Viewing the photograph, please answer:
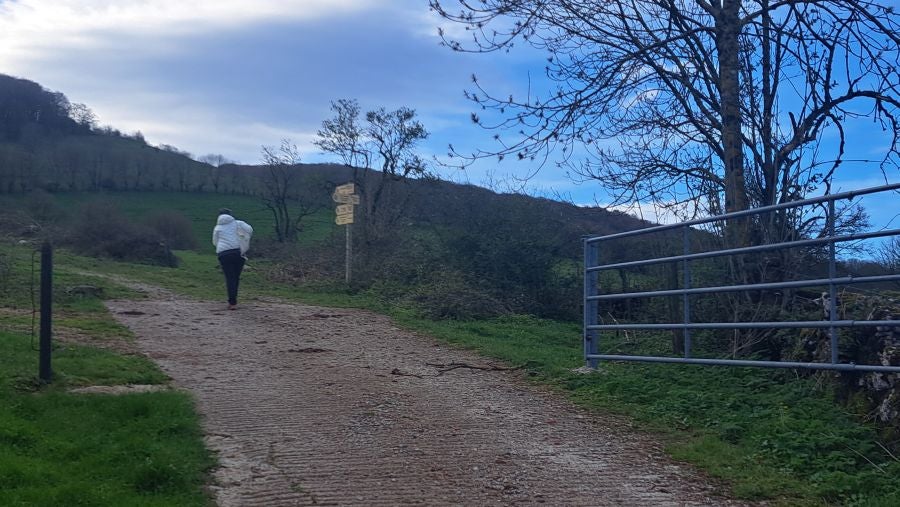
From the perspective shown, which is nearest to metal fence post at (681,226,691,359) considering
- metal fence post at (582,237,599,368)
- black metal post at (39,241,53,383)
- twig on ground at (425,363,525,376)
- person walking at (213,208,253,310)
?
metal fence post at (582,237,599,368)

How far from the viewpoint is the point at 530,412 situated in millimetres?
6863

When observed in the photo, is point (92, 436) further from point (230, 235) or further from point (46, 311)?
point (230, 235)

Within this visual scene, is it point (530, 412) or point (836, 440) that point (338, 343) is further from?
point (836, 440)

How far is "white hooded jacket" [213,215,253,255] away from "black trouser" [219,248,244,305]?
11cm

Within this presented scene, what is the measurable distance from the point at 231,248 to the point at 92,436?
345 inches

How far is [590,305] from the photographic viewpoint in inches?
345

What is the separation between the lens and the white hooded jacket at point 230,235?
13758 millimetres

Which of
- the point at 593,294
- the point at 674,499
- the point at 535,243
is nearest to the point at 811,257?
the point at 593,294

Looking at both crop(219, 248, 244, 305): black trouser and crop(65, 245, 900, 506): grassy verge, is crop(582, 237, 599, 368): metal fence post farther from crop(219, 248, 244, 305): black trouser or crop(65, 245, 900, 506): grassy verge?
crop(219, 248, 244, 305): black trouser

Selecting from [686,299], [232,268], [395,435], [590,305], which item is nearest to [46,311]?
[395,435]

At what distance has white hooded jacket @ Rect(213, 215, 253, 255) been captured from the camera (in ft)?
45.1

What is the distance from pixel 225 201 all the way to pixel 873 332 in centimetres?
4335

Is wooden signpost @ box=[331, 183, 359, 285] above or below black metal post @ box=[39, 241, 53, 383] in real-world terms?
above

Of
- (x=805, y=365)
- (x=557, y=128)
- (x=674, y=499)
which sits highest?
(x=557, y=128)
